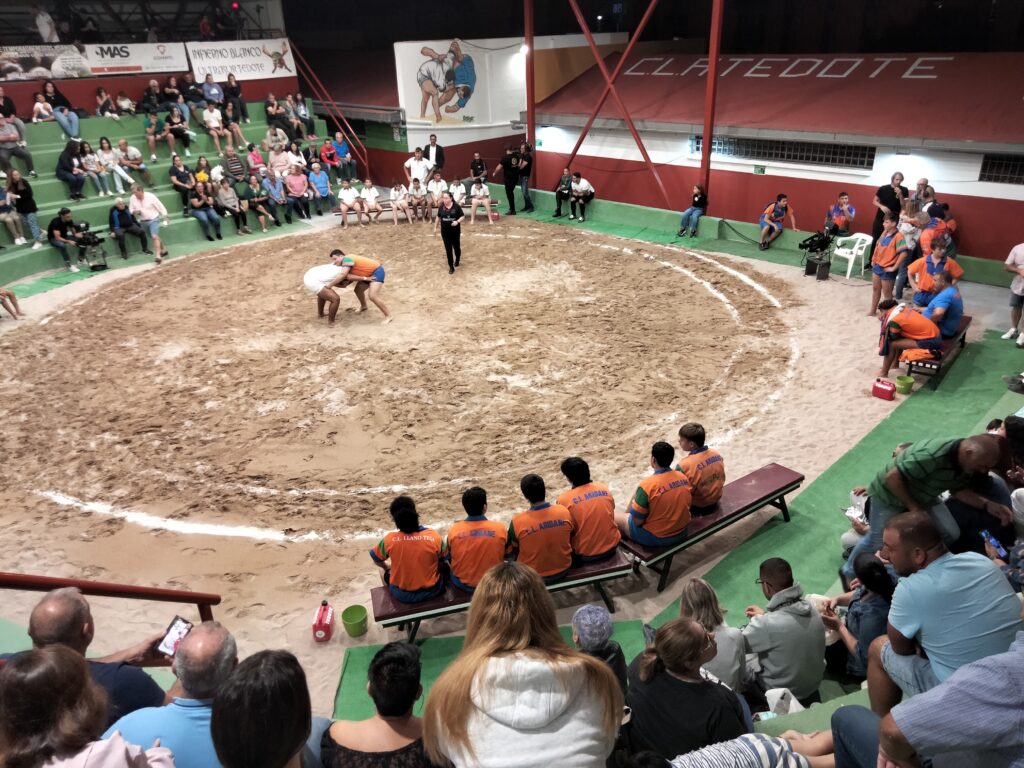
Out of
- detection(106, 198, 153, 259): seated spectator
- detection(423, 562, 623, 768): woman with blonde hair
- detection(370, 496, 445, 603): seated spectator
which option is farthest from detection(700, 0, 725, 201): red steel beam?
detection(423, 562, 623, 768): woman with blonde hair

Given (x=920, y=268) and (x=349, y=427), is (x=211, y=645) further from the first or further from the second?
(x=920, y=268)

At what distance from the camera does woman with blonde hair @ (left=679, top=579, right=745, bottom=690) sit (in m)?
3.76

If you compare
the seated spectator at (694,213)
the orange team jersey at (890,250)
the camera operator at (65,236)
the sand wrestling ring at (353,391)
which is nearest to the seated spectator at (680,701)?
the sand wrestling ring at (353,391)

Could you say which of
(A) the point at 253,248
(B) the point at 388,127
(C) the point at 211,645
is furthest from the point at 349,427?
(B) the point at 388,127

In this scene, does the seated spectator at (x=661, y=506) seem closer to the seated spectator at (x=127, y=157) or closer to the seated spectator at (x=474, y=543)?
the seated spectator at (x=474, y=543)

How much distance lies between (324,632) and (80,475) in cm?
391

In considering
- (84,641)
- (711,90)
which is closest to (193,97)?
(711,90)

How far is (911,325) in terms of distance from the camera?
844cm

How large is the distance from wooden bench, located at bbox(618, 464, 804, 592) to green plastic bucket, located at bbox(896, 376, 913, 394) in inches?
111

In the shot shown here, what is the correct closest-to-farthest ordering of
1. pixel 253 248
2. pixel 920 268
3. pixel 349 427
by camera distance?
1. pixel 349 427
2. pixel 920 268
3. pixel 253 248

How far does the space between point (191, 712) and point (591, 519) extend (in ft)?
10.0

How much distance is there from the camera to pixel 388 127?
21172mm

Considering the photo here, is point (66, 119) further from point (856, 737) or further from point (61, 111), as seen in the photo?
point (856, 737)

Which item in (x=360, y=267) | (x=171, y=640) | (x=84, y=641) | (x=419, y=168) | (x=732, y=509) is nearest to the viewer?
(x=84, y=641)
